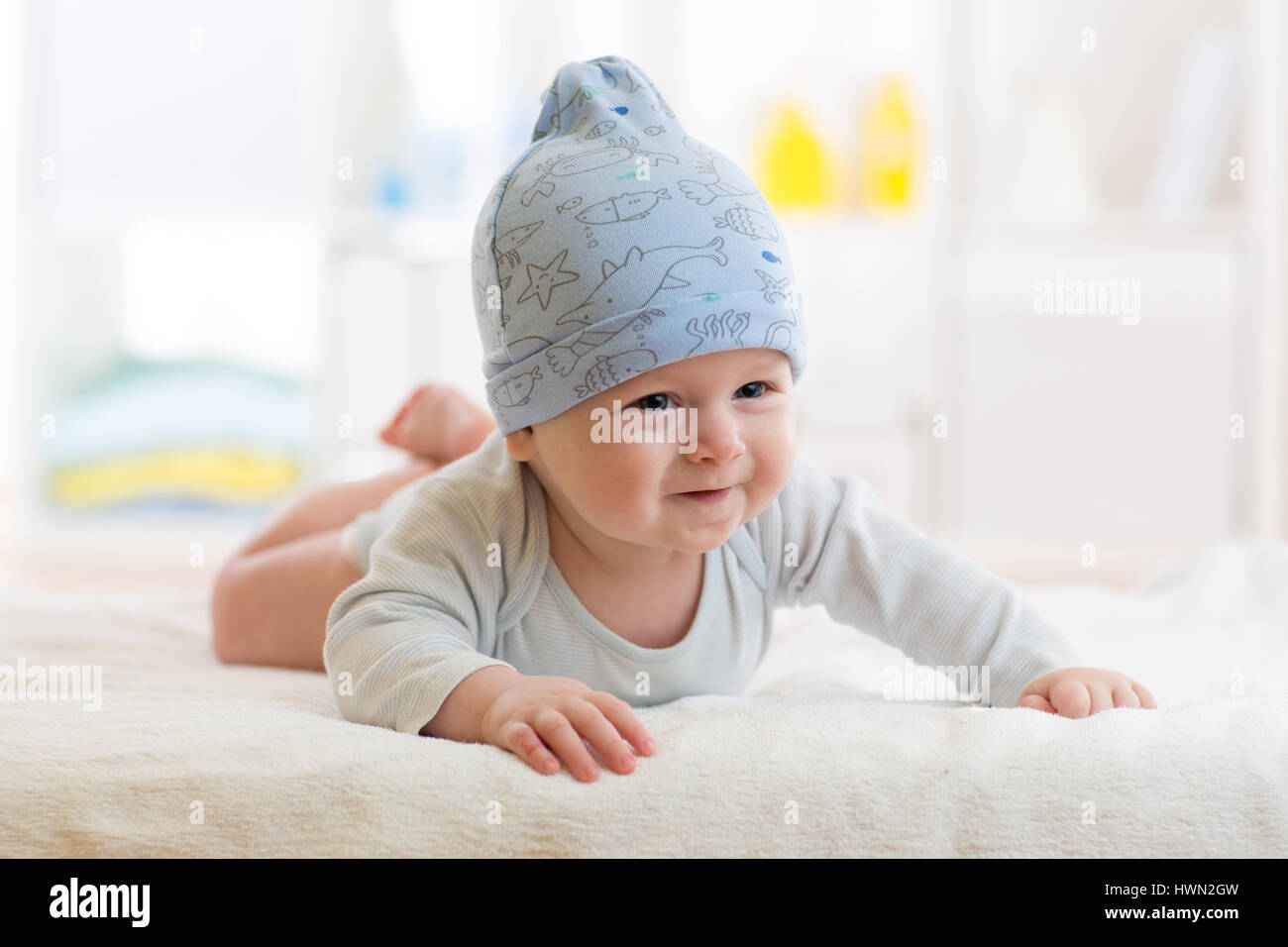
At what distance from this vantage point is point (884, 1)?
3.15m

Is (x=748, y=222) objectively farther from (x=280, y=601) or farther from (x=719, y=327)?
(x=280, y=601)

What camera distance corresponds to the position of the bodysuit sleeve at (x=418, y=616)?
2.85 ft

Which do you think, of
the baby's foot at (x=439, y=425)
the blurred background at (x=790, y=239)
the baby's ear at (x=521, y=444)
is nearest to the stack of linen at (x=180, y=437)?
the blurred background at (x=790, y=239)

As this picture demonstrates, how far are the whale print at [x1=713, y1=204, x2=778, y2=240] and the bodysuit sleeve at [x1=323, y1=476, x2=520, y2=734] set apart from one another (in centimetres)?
30

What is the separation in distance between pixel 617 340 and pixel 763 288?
0.41 ft

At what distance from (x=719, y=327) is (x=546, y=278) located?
0.42ft

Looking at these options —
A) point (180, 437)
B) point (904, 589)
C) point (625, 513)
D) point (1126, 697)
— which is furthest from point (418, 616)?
point (180, 437)

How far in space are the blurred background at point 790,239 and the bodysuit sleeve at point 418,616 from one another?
2.09m

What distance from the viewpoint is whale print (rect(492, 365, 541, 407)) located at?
36.0 inches

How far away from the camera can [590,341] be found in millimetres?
873

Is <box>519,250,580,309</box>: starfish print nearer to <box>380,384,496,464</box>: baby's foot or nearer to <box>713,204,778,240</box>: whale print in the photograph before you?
<box>713,204,778,240</box>: whale print

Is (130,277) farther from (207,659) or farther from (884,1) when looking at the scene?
(207,659)

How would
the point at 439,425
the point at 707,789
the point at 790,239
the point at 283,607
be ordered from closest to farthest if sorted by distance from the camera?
1. the point at 707,789
2. the point at 283,607
3. the point at 439,425
4. the point at 790,239

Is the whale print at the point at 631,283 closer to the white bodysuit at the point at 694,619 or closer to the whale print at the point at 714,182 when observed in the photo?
the whale print at the point at 714,182
